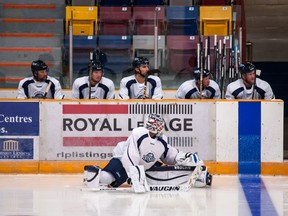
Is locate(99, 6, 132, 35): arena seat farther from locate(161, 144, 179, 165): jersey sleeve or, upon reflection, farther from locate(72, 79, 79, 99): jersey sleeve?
Result: locate(161, 144, 179, 165): jersey sleeve

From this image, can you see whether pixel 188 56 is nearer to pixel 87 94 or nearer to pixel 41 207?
pixel 87 94

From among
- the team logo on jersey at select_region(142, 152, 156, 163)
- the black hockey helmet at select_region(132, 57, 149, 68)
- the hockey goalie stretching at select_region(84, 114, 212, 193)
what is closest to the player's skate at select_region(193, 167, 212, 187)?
the hockey goalie stretching at select_region(84, 114, 212, 193)

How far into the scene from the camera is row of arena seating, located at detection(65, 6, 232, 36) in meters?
16.5

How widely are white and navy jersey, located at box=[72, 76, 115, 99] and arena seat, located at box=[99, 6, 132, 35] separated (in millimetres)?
1957

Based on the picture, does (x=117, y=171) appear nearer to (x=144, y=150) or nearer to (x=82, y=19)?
(x=144, y=150)

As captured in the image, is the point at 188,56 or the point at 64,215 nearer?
the point at 64,215

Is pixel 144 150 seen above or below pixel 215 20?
below

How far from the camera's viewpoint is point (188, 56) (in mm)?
15906

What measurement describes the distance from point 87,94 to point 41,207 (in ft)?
13.8

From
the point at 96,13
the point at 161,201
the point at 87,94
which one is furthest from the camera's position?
the point at 96,13

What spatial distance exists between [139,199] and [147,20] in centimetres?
536

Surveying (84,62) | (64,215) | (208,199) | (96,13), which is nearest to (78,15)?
(96,13)

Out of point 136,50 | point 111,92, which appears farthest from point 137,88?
point 136,50

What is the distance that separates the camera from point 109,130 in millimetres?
13930
